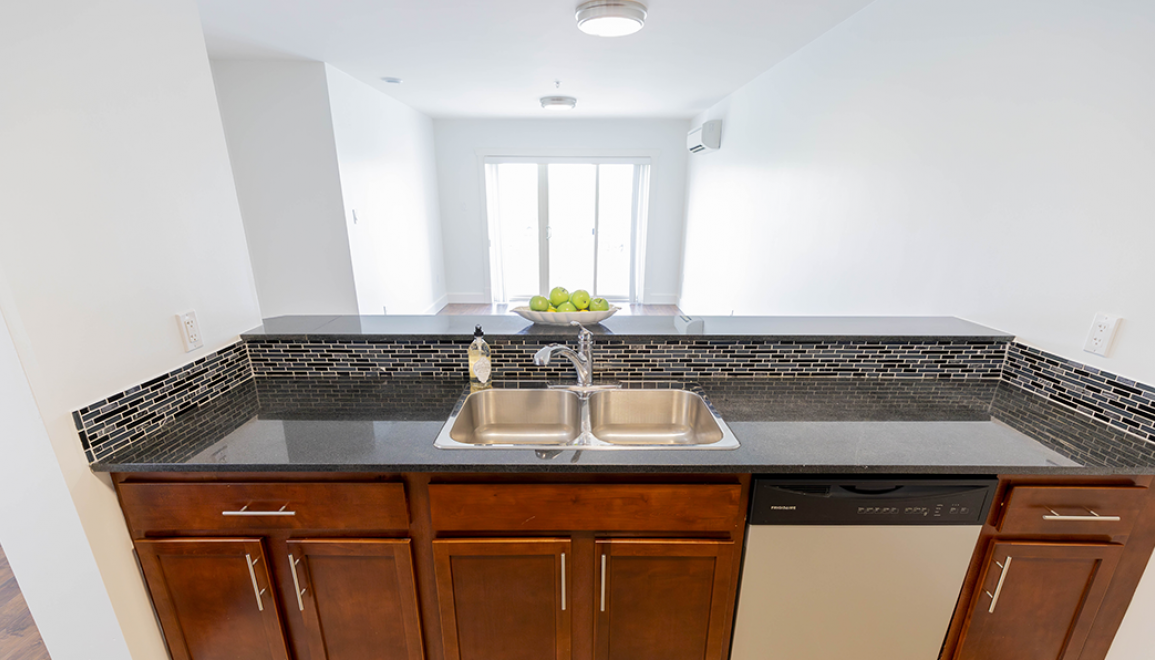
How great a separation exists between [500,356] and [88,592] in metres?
1.14

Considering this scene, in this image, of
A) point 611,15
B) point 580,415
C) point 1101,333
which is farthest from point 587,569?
point 611,15

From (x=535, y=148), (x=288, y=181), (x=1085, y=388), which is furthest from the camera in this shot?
(x=535, y=148)

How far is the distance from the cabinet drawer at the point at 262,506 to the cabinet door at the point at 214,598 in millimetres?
56

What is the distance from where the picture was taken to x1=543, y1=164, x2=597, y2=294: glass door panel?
578 cm

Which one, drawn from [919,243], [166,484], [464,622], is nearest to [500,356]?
[464,622]

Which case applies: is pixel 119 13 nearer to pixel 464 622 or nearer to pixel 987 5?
pixel 464 622

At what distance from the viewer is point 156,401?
1162 mm

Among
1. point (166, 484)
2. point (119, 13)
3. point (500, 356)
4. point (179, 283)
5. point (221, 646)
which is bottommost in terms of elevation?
point (221, 646)

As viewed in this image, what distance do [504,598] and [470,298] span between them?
528 centimetres

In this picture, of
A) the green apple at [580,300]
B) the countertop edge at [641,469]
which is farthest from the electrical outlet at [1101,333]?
the green apple at [580,300]

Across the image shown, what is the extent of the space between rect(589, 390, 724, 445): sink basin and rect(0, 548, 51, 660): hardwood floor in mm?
1984

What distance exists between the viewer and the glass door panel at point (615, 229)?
578cm

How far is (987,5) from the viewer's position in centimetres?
150

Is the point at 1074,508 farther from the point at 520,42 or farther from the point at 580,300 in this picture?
the point at 520,42
